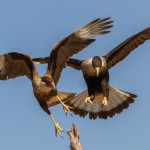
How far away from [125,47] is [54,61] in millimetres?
2755

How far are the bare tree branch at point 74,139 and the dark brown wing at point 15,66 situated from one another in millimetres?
2240

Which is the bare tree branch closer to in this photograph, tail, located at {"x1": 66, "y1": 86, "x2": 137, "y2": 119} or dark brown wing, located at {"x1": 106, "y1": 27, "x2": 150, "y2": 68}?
dark brown wing, located at {"x1": 106, "y1": 27, "x2": 150, "y2": 68}

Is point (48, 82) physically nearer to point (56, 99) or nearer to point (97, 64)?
point (56, 99)

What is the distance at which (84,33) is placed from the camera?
12.3 meters

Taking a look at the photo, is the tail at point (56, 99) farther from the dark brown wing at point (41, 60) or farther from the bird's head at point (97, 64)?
the dark brown wing at point (41, 60)

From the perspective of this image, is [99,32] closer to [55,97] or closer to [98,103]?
[55,97]

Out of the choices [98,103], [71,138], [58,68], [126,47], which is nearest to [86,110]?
[98,103]

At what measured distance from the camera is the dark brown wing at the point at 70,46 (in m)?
12.1

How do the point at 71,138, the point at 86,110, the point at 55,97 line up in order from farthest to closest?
the point at 86,110 → the point at 55,97 → the point at 71,138

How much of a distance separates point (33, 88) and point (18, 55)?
76 centimetres

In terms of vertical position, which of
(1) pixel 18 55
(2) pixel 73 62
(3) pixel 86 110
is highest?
(1) pixel 18 55

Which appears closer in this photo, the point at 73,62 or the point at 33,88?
the point at 33,88

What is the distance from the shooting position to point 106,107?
15.3 metres

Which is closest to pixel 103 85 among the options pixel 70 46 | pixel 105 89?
pixel 105 89
